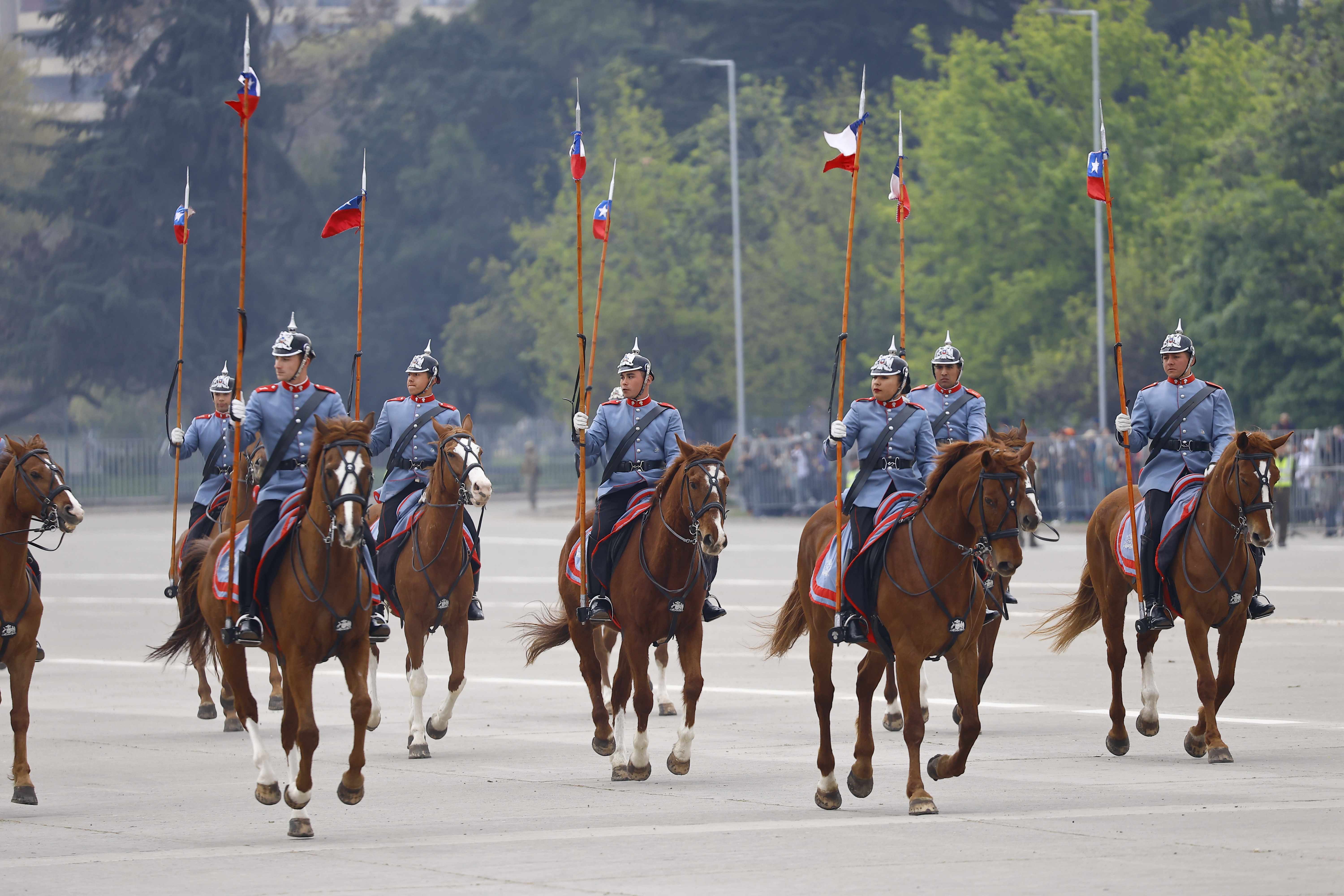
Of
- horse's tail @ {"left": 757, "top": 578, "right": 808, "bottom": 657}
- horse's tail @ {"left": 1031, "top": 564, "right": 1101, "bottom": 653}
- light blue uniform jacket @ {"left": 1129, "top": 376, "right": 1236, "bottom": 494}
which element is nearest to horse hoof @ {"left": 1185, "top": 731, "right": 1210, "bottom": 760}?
light blue uniform jacket @ {"left": 1129, "top": 376, "right": 1236, "bottom": 494}

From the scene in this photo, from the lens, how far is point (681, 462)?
42.8ft

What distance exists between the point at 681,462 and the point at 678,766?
1.95m

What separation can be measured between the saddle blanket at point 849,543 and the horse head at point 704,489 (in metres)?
0.63

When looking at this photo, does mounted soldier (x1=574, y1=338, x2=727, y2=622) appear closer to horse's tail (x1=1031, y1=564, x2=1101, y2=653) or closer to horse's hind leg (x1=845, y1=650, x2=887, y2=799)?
horse's hind leg (x1=845, y1=650, x2=887, y2=799)

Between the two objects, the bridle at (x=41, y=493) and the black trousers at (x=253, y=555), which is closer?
the black trousers at (x=253, y=555)

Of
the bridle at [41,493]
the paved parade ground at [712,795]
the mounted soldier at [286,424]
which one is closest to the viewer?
the paved parade ground at [712,795]

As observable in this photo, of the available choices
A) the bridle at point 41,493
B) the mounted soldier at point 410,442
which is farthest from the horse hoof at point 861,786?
the bridle at point 41,493

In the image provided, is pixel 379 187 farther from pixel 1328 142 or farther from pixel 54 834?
pixel 54 834

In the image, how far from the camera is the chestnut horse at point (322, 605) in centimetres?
1095

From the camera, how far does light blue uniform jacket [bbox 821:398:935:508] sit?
41.4 feet

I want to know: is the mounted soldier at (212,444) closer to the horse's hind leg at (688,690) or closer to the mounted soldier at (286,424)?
the mounted soldier at (286,424)

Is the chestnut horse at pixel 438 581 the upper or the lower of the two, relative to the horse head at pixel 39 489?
lower

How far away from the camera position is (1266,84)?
44.9 meters

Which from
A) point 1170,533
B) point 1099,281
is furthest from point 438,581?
point 1099,281
